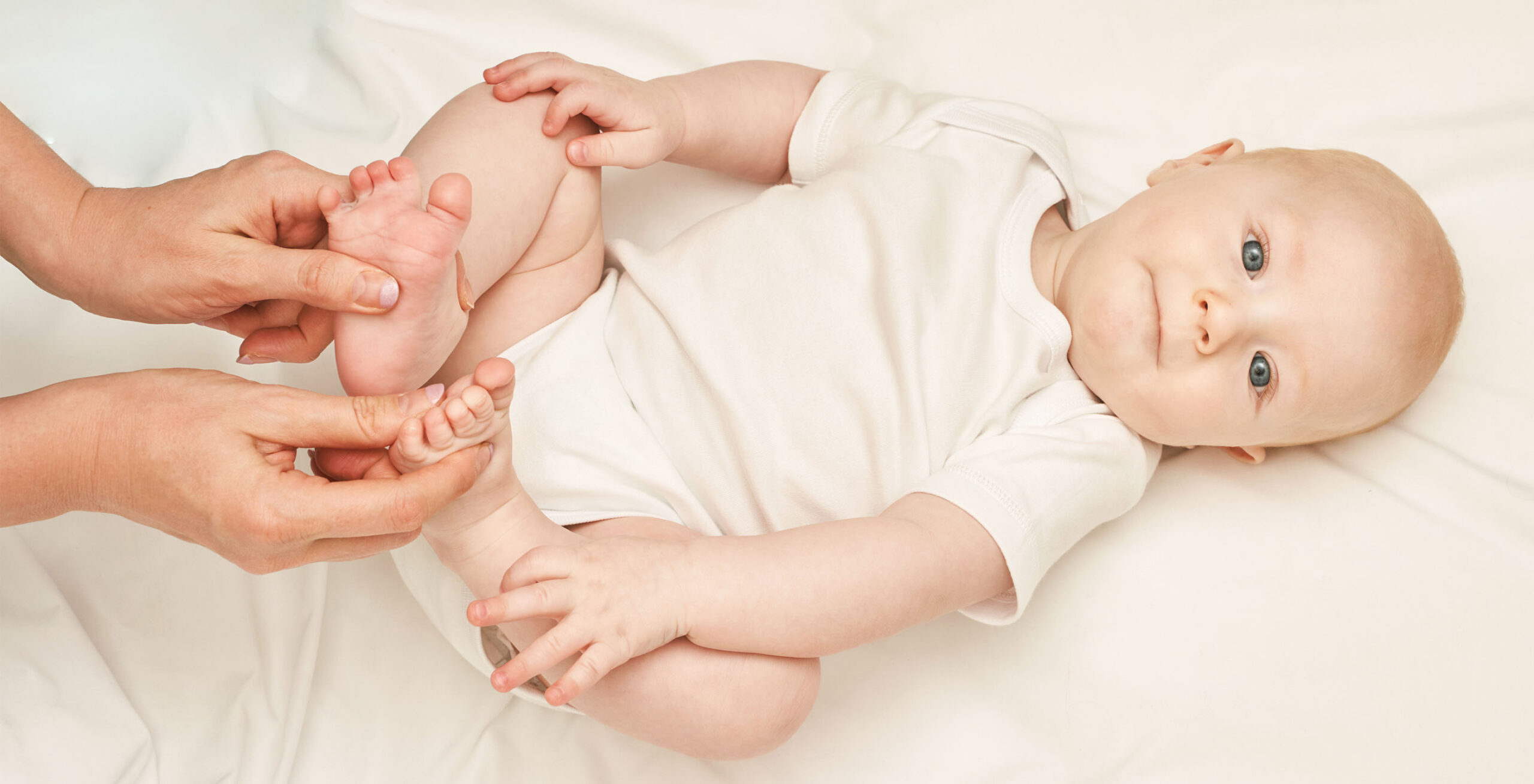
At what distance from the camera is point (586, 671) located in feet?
3.16

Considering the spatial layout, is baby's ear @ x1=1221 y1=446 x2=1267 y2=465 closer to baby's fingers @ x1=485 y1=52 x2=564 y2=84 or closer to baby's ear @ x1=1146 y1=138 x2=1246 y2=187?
baby's ear @ x1=1146 y1=138 x2=1246 y2=187

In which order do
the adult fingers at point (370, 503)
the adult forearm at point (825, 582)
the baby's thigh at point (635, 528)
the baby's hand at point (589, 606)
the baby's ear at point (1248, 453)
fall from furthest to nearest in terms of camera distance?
1. the baby's ear at point (1248, 453)
2. the baby's thigh at point (635, 528)
3. the adult forearm at point (825, 582)
4. the baby's hand at point (589, 606)
5. the adult fingers at point (370, 503)

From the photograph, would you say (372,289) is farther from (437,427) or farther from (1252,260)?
(1252,260)

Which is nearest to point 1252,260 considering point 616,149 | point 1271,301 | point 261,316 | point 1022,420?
point 1271,301

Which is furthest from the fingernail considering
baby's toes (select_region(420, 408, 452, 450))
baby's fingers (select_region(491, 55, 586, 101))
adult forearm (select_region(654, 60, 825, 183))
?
adult forearm (select_region(654, 60, 825, 183))

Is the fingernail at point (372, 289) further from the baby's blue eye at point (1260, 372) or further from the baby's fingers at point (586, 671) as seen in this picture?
the baby's blue eye at point (1260, 372)

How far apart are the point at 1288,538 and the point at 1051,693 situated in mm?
354

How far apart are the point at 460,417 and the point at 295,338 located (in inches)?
10.3

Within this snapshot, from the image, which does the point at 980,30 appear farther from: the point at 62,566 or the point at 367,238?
the point at 62,566

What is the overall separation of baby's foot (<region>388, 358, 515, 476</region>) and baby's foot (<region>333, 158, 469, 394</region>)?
92 mm

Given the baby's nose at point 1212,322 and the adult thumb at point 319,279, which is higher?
the adult thumb at point 319,279

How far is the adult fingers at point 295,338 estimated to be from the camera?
1015 mm

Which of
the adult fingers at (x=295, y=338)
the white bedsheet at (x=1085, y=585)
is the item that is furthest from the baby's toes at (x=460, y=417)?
the white bedsheet at (x=1085, y=585)

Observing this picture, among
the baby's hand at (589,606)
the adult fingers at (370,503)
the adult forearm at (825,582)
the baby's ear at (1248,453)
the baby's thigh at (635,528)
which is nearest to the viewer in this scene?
the adult fingers at (370,503)
